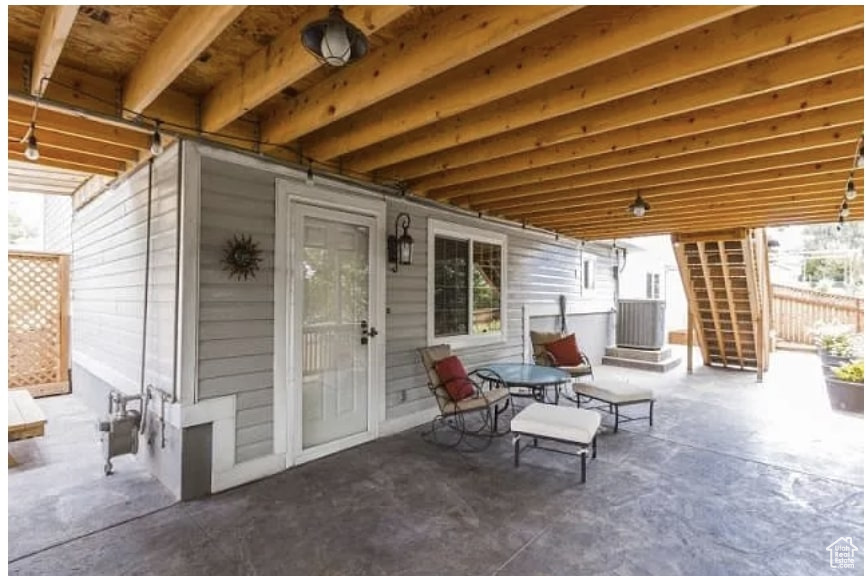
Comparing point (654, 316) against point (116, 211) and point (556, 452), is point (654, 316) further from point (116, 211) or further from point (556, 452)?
point (116, 211)

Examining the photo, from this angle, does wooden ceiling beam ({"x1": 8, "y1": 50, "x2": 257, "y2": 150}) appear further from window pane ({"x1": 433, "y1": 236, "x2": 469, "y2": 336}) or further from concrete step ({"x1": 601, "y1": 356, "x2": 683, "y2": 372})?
concrete step ({"x1": 601, "y1": 356, "x2": 683, "y2": 372})

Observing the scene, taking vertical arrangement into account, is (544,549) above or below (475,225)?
below

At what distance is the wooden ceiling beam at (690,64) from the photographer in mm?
1923

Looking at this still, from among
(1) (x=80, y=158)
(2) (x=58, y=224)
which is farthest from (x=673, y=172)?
(2) (x=58, y=224)

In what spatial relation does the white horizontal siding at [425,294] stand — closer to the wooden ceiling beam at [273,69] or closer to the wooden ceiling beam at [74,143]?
the wooden ceiling beam at [273,69]

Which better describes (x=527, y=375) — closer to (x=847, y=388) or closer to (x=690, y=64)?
(x=690, y=64)

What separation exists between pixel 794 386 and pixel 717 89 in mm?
6711

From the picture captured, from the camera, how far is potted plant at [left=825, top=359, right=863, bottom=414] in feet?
17.7

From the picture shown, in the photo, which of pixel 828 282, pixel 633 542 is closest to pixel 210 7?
pixel 633 542

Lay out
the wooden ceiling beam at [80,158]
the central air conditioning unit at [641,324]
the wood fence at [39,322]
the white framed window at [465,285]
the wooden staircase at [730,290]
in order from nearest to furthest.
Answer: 1. the wooden ceiling beam at [80,158]
2. the white framed window at [465,285]
3. the wood fence at [39,322]
4. the wooden staircase at [730,290]
5. the central air conditioning unit at [641,324]

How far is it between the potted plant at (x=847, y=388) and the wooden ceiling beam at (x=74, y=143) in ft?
27.7

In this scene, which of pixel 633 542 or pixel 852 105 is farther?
pixel 852 105

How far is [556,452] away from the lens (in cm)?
388

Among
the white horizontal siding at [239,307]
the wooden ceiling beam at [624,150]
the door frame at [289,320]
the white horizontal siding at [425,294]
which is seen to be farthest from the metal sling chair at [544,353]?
the white horizontal siding at [239,307]
